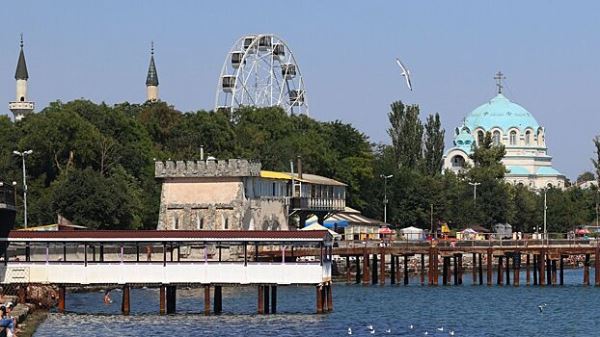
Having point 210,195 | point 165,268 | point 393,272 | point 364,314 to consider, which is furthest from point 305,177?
point 165,268

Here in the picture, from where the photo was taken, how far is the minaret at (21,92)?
164 m

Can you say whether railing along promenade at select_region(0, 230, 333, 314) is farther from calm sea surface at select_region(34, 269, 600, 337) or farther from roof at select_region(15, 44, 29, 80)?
roof at select_region(15, 44, 29, 80)

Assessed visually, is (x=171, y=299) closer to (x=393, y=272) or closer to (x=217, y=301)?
(x=217, y=301)

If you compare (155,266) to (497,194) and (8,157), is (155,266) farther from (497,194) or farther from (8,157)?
(497,194)

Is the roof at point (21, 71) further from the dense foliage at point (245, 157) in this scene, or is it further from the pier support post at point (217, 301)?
the pier support post at point (217, 301)

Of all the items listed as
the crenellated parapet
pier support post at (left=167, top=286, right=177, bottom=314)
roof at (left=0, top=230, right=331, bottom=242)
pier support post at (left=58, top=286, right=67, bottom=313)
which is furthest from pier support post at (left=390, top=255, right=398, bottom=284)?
pier support post at (left=58, top=286, right=67, bottom=313)

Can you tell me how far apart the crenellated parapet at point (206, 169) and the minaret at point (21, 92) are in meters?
61.0

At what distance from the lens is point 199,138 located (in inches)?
5418

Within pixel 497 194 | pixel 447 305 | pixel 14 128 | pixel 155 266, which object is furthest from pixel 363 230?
pixel 155 266

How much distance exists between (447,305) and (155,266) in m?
Result: 19.0

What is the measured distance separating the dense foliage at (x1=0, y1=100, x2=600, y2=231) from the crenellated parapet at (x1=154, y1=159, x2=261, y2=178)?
131 inches

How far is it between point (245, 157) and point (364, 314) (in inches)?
2365

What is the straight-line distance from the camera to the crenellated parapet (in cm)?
10500

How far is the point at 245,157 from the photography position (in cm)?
13212
